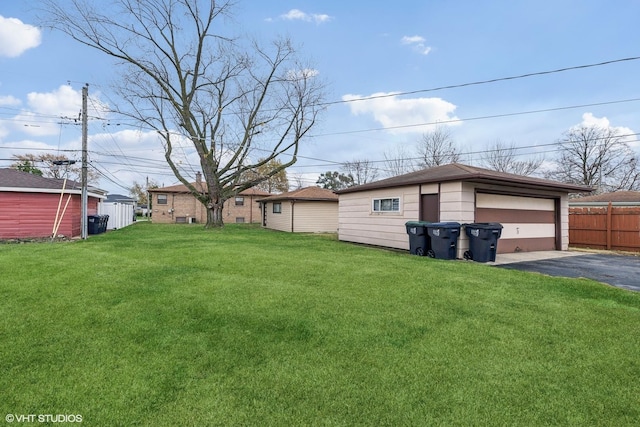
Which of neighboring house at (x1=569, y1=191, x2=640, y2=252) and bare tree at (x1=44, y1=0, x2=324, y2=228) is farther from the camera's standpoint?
bare tree at (x1=44, y1=0, x2=324, y2=228)

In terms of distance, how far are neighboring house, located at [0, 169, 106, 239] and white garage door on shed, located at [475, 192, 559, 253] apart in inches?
635

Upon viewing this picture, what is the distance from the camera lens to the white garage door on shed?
969 cm

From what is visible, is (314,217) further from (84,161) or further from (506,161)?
(506,161)

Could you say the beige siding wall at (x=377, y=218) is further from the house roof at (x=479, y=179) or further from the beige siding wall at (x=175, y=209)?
the beige siding wall at (x=175, y=209)

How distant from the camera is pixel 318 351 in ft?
9.95

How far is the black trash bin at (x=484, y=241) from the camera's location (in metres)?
8.30

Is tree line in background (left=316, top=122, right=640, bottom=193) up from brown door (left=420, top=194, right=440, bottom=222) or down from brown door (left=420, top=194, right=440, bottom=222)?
up

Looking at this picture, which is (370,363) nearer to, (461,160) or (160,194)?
(461,160)

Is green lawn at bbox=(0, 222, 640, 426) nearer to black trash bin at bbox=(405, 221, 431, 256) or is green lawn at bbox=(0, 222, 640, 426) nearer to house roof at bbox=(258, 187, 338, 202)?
black trash bin at bbox=(405, 221, 431, 256)

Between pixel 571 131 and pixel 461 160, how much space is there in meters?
11.2

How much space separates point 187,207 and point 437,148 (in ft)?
77.5

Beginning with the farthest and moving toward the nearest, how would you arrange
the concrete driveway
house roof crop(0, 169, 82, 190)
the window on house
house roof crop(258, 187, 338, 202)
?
house roof crop(258, 187, 338, 202), house roof crop(0, 169, 82, 190), the window on house, the concrete driveway

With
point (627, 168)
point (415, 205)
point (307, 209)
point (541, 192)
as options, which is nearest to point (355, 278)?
point (415, 205)

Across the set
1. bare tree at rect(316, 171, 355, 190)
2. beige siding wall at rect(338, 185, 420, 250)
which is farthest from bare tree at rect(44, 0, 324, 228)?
bare tree at rect(316, 171, 355, 190)
